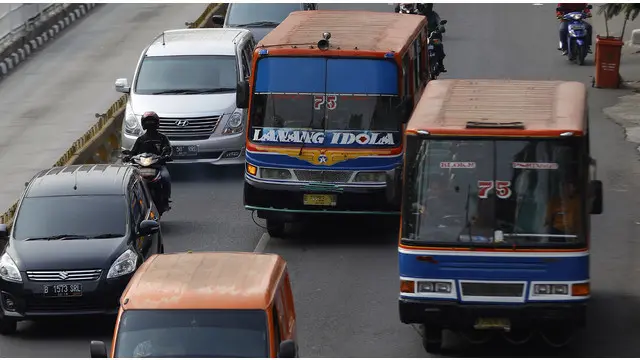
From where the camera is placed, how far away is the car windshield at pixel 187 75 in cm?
2462

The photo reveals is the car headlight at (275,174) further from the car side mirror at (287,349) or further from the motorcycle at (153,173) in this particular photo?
the car side mirror at (287,349)

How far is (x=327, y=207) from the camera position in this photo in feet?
62.9

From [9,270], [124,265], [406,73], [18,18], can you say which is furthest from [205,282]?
[18,18]

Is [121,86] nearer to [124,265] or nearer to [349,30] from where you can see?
[349,30]

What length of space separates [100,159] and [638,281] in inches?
424

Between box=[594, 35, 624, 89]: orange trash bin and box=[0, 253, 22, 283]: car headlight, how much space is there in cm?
1734

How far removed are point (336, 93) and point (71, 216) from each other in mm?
4354

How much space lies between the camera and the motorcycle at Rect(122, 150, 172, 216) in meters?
20.4

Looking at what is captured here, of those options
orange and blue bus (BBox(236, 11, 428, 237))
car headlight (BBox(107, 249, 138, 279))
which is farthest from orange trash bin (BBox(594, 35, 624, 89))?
car headlight (BBox(107, 249, 138, 279))

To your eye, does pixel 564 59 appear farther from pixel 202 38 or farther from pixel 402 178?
pixel 402 178

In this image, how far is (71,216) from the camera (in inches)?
642

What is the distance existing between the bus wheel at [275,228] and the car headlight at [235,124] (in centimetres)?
426

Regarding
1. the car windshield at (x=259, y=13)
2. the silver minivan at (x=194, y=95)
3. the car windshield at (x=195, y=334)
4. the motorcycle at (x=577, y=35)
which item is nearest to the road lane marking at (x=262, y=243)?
the silver minivan at (x=194, y=95)

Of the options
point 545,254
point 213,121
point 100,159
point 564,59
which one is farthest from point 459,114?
point 564,59
